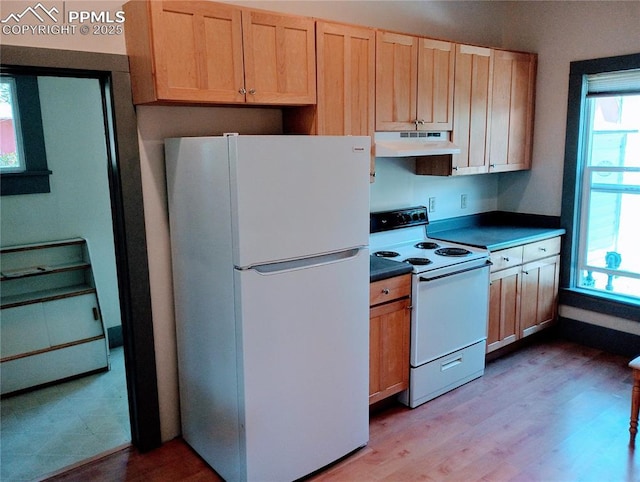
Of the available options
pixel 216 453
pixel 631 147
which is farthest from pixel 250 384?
pixel 631 147

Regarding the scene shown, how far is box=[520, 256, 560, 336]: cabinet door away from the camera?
3.73 meters

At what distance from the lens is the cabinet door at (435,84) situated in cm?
313

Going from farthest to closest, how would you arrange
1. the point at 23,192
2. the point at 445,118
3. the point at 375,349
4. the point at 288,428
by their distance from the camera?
the point at 23,192 → the point at 445,118 → the point at 375,349 → the point at 288,428

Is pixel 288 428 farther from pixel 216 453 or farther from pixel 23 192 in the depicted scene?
pixel 23 192

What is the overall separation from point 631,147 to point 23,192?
4345mm

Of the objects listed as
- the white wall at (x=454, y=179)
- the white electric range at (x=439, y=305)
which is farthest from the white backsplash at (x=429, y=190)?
the white electric range at (x=439, y=305)

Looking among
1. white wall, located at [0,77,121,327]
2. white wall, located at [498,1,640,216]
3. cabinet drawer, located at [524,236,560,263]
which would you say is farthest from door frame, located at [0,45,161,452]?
white wall, located at [498,1,640,216]

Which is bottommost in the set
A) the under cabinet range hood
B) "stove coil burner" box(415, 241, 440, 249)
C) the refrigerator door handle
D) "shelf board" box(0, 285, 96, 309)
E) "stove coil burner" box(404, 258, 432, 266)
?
"shelf board" box(0, 285, 96, 309)

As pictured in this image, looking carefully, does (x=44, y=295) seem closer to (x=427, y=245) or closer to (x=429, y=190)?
(x=427, y=245)

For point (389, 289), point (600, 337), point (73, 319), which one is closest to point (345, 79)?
point (389, 289)

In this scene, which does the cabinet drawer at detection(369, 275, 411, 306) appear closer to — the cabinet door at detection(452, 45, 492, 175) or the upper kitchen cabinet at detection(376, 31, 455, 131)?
the upper kitchen cabinet at detection(376, 31, 455, 131)

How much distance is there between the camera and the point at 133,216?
2.47 meters

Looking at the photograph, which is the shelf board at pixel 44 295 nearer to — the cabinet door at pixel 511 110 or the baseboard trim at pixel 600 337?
the cabinet door at pixel 511 110

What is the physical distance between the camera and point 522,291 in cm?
369
